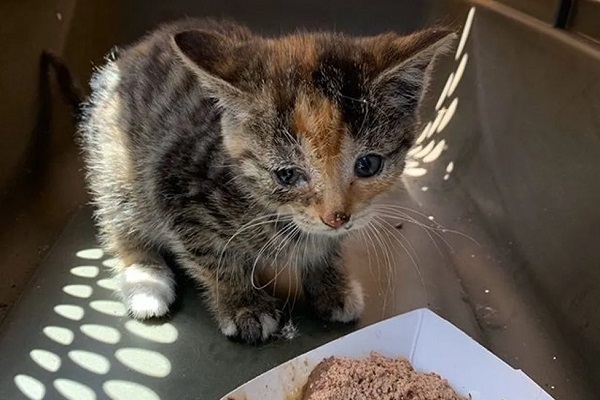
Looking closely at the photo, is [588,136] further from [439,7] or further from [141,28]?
[141,28]

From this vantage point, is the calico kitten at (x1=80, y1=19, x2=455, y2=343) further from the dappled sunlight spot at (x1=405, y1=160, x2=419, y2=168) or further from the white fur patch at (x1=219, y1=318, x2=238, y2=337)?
the dappled sunlight spot at (x1=405, y1=160, x2=419, y2=168)

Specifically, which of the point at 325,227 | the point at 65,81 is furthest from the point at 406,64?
the point at 65,81

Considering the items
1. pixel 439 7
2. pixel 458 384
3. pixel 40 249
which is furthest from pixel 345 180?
pixel 439 7

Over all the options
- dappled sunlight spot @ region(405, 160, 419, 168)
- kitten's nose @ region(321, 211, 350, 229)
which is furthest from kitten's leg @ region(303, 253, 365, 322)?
dappled sunlight spot @ region(405, 160, 419, 168)

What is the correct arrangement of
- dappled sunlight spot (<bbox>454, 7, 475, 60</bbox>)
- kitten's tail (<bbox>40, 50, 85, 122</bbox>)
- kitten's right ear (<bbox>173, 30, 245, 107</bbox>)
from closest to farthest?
1. kitten's right ear (<bbox>173, 30, 245, 107</bbox>)
2. kitten's tail (<bbox>40, 50, 85, 122</bbox>)
3. dappled sunlight spot (<bbox>454, 7, 475, 60</bbox>)

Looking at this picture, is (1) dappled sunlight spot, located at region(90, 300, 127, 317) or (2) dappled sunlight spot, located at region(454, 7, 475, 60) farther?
(2) dappled sunlight spot, located at region(454, 7, 475, 60)

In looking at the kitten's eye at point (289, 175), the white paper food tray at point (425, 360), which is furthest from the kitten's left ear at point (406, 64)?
the white paper food tray at point (425, 360)

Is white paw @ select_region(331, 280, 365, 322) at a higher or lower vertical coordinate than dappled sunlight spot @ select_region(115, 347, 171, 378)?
higher

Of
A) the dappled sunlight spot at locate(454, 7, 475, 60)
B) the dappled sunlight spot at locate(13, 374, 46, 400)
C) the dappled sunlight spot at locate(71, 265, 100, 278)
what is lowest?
Result: the dappled sunlight spot at locate(71, 265, 100, 278)
